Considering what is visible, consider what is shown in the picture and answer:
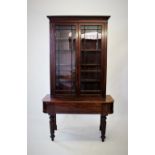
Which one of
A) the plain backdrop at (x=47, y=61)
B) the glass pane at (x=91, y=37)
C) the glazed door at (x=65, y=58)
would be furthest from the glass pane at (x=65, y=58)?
the plain backdrop at (x=47, y=61)

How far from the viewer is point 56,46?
8.87 feet

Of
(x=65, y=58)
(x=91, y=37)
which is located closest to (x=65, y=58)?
(x=65, y=58)

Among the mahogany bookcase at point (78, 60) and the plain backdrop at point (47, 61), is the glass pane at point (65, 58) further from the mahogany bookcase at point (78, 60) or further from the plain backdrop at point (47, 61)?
the plain backdrop at point (47, 61)

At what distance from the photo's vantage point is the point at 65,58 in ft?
8.99

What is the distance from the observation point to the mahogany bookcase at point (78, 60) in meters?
2.62

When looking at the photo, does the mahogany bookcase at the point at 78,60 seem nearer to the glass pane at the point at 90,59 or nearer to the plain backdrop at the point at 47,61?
the glass pane at the point at 90,59

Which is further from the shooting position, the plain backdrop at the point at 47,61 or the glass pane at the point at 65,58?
the plain backdrop at the point at 47,61

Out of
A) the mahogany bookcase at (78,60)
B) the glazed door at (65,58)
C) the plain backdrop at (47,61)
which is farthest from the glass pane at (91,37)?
the plain backdrop at (47,61)

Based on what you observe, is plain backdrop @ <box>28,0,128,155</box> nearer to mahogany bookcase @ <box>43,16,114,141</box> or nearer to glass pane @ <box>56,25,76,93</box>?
mahogany bookcase @ <box>43,16,114,141</box>

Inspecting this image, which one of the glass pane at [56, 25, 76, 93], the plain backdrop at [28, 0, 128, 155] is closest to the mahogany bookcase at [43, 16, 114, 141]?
the glass pane at [56, 25, 76, 93]

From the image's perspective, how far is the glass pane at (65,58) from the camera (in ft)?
8.80

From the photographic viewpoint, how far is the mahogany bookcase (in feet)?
8.59

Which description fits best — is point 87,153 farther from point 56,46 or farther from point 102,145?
point 56,46

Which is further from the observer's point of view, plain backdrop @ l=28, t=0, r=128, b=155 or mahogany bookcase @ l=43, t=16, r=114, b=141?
plain backdrop @ l=28, t=0, r=128, b=155
